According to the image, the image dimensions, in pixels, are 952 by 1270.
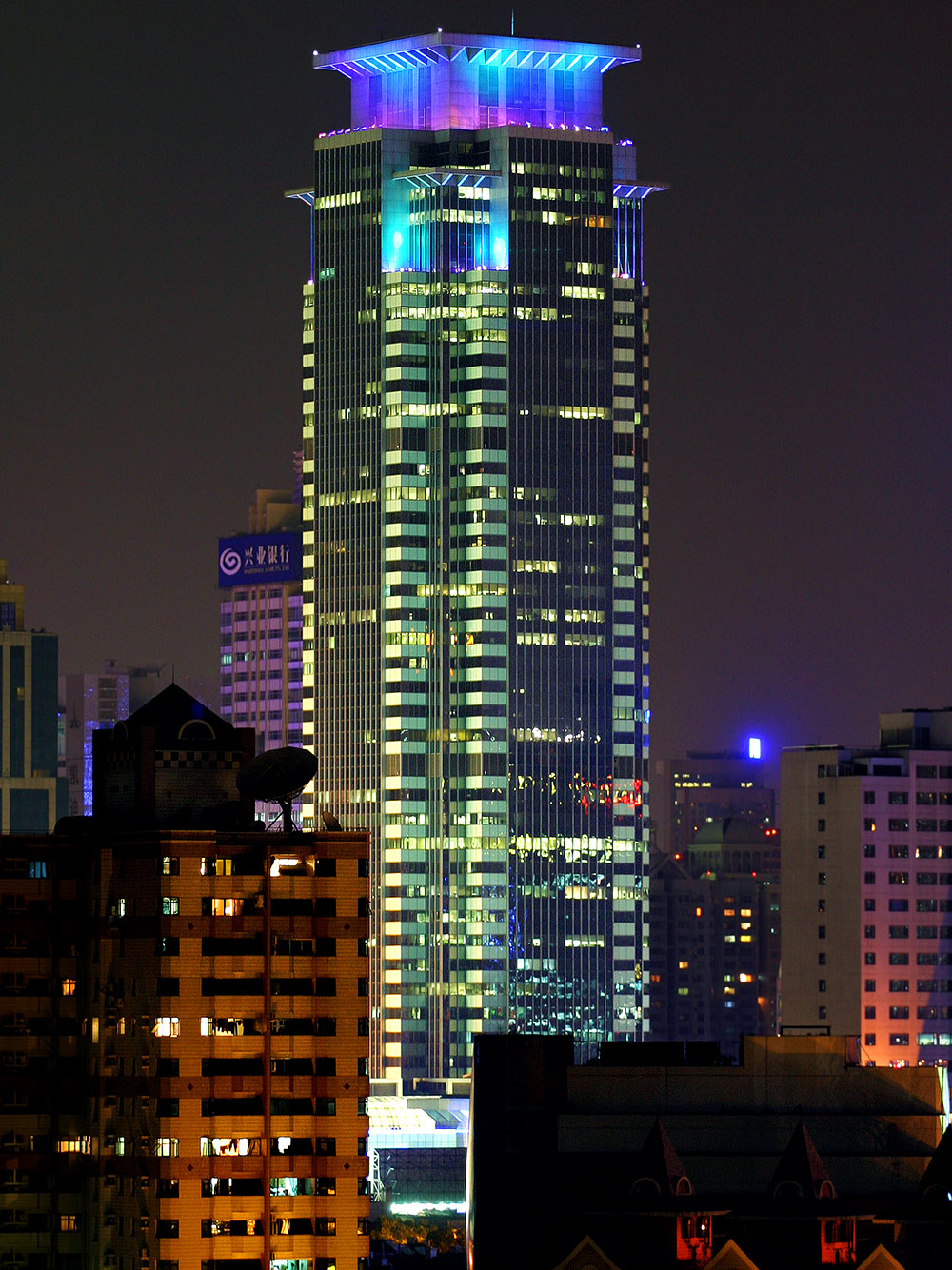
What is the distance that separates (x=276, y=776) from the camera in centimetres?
19738

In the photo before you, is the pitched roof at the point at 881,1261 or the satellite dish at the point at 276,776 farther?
the satellite dish at the point at 276,776

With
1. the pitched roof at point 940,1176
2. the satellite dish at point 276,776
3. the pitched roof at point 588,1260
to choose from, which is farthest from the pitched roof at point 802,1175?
the satellite dish at point 276,776

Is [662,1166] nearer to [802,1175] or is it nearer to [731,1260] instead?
[802,1175]

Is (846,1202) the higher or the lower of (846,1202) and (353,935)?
the lower

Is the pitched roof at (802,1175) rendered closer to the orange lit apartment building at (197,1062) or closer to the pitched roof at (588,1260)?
the pitched roof at (588,1260)

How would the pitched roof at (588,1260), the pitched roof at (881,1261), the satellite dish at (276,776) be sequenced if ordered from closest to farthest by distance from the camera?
the pitched roof at (588,1260)
the pitched roof at (881,1261)
the satellite dish at (276,776)

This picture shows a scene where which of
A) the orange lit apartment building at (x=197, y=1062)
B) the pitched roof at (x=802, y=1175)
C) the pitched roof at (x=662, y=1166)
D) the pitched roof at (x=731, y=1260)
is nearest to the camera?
the pitched roof at (x=731, y=1260)

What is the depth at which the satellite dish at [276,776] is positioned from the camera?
197250 mm

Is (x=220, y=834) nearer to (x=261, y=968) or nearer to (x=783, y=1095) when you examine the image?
(x=261, y=968)

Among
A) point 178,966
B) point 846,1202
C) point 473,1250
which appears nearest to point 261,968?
point 178,966

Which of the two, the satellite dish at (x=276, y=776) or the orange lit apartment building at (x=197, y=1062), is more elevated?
the satellite dish at (x=276, y=776)

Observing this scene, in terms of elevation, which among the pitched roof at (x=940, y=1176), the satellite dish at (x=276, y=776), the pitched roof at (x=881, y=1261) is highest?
the satellite dish at (x=276, y=776)

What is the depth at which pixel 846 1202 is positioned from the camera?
6964 inches

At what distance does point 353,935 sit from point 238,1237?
58.1ft
